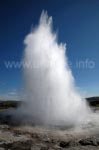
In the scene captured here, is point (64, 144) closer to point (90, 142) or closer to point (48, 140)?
point (48, 140)

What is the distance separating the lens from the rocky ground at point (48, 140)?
37.8 ft

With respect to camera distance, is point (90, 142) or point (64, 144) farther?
point (90, 142)

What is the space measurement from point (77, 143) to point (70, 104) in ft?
35.9

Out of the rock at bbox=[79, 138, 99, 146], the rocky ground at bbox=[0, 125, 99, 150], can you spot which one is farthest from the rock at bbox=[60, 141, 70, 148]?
the rock at bbox=[79, 138, 99, 146]

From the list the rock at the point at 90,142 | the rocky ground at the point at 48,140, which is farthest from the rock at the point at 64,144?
the rock at the point at 90,142

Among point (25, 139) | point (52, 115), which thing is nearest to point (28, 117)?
point (52, 115)

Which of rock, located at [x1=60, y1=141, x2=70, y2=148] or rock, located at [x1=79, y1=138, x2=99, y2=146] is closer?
rock, located at [x1=60, y1=141, x2=70, y2=148]

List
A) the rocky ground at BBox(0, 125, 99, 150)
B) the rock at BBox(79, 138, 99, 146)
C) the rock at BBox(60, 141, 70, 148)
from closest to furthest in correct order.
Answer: the rocky ground at BBox(0, 125, 99, 150)
the rock at BBox(60, 141, 70, 148)
the rock at BBox(79, 138, 99, 146)

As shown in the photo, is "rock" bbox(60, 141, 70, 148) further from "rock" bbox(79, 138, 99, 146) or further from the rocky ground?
"rock" bbox(79, 138, 99, 146)

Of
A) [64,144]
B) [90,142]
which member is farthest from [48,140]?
[90,142]

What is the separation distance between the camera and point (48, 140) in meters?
12.9

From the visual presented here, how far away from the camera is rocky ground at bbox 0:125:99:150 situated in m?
11.5

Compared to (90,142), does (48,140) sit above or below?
above

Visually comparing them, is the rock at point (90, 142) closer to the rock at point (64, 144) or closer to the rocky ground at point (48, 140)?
the rocky ground at point (48, 140)
